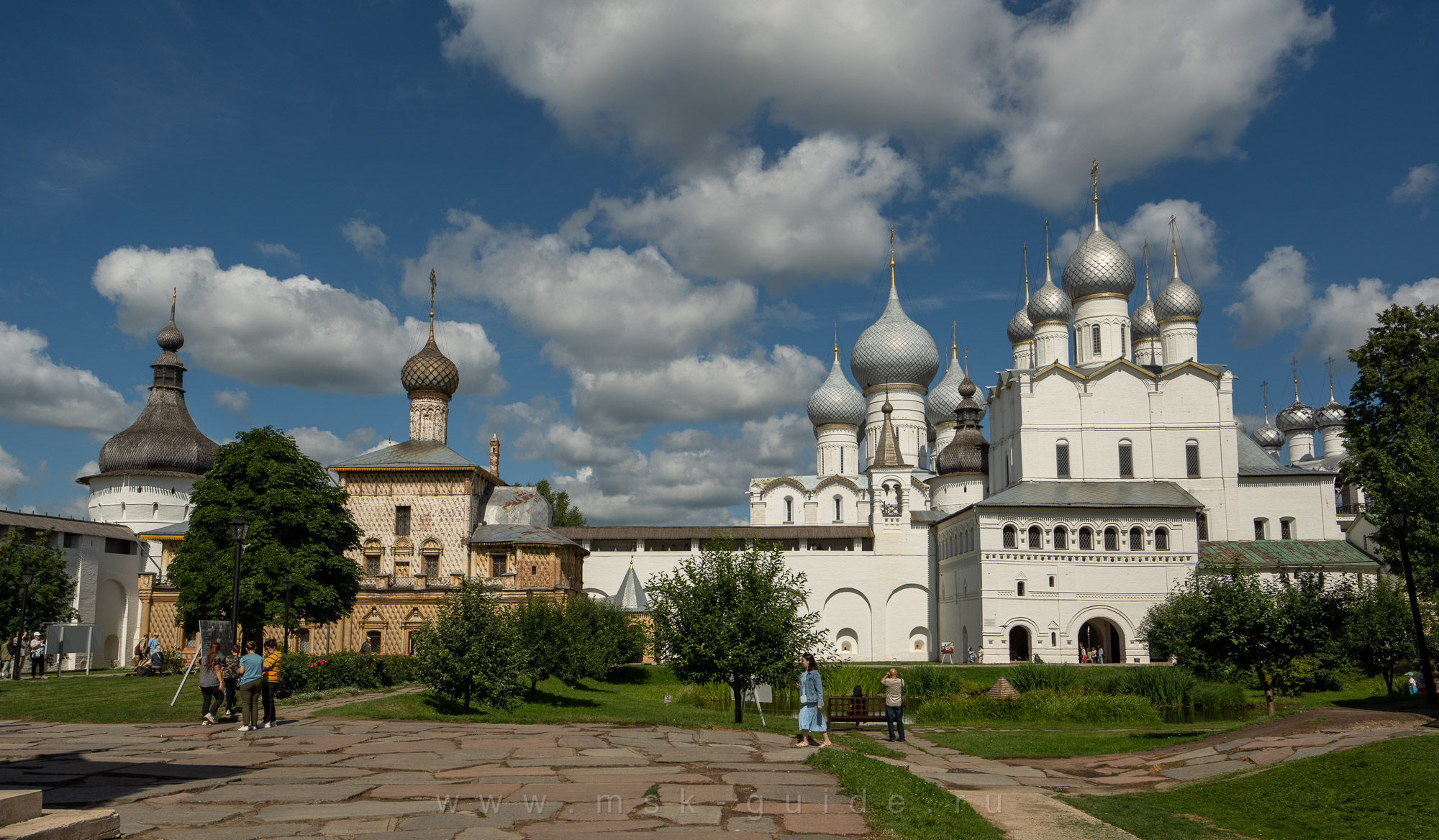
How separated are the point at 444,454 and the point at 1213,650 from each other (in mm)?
27278

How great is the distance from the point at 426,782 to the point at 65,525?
3710cm

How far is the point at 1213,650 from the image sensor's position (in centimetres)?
2033

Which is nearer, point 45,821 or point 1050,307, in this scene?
point 45,821

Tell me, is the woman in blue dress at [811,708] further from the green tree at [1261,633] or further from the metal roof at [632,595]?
the metal roof at [632,595]

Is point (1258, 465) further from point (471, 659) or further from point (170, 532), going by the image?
point (170, 532)

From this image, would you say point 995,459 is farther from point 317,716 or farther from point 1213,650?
point 317,716

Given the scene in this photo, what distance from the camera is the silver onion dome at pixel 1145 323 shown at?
52031 mm

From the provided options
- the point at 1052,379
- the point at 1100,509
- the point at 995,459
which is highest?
the point at 1052,379

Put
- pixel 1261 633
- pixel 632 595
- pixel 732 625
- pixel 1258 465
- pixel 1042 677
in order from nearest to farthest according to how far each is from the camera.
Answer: pixel 732 625 → pixel 1261 633 → pixel 1042 677 → pixel 632 595 → pixel 1258 465

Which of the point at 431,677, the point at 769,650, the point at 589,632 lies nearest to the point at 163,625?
the point at 589,632

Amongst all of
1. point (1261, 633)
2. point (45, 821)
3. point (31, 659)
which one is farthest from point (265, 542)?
point (1261, 633)

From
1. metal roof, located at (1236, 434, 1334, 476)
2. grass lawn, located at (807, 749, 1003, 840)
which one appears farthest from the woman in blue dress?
metal roof, located at (1236, 434, 1334, 476)

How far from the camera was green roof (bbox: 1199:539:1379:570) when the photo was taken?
38.2 metres

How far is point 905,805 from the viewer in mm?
8070
